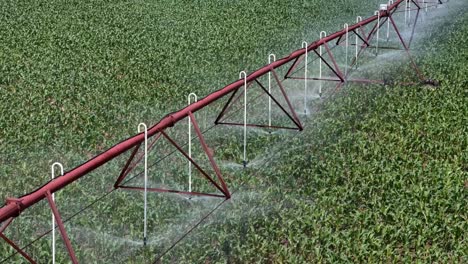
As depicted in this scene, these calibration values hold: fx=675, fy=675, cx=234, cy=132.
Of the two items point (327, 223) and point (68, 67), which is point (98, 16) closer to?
point (68, 67)

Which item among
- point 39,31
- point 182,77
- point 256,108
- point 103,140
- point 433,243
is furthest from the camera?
point 39,31

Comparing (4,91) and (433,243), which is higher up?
(4,91)

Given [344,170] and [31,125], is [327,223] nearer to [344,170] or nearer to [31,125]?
[344,170]

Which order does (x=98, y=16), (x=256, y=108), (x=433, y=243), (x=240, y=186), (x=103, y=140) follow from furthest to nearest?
(x=98, y=16)
(x=256, y=108)
(x=103, y=140)
(x=240, y=186)
(x=433, y=243)

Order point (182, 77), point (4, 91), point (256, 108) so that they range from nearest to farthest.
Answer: point (256, 108)
point (4, 91)
point (182, 77)

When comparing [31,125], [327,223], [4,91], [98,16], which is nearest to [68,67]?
[4,91]

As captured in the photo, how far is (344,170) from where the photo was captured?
916 centimetres

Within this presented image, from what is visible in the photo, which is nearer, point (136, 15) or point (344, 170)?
point (344, 170)

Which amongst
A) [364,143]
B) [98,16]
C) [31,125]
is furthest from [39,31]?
[364,143]

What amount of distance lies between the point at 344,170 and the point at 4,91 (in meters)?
7.64

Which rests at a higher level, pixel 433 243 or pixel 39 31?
pixel 39 31

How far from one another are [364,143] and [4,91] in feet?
24.5

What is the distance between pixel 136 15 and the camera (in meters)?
23.8

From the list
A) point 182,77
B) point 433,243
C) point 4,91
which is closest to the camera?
point 433,243
